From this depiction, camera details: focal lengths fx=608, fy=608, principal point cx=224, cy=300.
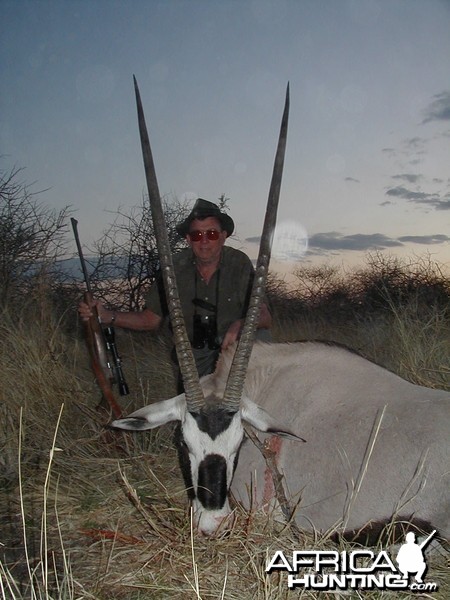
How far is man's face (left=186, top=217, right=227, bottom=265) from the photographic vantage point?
5.33 meters

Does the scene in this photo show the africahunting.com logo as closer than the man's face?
Yes

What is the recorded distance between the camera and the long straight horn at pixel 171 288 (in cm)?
326

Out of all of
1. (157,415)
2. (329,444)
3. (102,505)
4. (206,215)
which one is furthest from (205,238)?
(329,444)

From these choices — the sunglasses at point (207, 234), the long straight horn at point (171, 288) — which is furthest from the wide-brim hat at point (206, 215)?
the long straight horn at point (171, 288)

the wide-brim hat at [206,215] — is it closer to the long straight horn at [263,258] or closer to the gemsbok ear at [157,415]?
the long straight horn at [263,258]

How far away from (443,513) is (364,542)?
42 cm

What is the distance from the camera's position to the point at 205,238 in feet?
17.5

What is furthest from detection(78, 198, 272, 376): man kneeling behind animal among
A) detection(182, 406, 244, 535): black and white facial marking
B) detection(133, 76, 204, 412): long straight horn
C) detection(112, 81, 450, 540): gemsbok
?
detection(182, 406, 244, 535): black and white facial marking

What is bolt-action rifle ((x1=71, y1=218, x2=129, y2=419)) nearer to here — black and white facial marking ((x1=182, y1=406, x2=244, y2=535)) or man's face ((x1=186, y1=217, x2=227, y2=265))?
man's face ((x1=186, y1=217, x2=227, y2=265))

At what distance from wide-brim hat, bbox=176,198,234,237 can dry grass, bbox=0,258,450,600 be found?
1.80 meters

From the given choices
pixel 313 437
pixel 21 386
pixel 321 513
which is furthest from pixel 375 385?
pixel 21 386

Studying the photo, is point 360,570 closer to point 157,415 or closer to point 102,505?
point 157,415

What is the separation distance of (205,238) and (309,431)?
7.99 ft

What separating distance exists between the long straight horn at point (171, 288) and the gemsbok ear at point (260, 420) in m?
0.31
